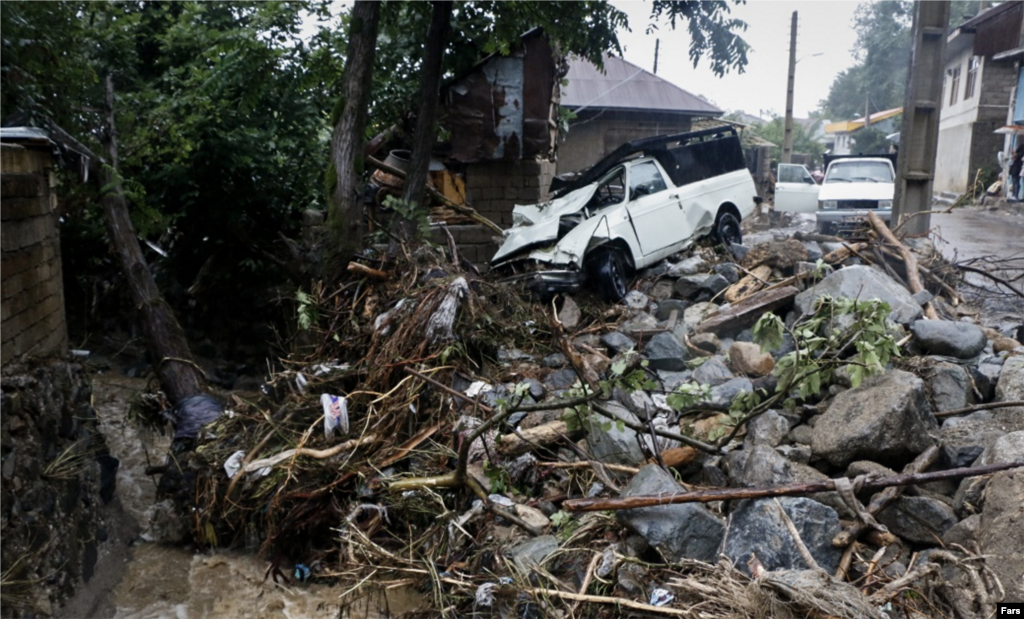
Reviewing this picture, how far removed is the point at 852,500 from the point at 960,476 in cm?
53

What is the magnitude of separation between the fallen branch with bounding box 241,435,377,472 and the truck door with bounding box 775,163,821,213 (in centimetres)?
1459

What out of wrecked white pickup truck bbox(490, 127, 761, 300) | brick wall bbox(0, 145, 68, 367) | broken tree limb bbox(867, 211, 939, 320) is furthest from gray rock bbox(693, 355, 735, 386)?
brick wall bbox(0, 145, 68, 367)

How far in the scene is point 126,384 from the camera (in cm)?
1012

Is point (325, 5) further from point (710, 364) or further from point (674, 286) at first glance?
point (710, 364)

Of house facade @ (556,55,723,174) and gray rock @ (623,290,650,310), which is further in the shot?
house facade @ (556,55,723,174)

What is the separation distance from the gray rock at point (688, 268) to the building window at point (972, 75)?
23.0 meters

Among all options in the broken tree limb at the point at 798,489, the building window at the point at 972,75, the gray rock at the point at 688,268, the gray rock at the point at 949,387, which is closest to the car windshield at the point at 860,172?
the gray rock at the point at 688,268

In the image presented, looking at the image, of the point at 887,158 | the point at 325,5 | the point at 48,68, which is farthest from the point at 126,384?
the point at 887,158

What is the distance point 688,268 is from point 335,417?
455 centimetres

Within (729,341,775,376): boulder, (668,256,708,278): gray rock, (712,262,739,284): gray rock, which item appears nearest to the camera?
(729,341,775,376): boulder

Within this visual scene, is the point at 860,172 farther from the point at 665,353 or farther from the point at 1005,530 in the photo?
the point at 1005,530

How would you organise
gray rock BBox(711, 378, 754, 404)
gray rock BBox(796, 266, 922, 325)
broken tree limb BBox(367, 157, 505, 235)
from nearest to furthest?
gray rock BBox(711, 378, 754, 404) < gray rock BBox(796, 266, 922, 325) < broken tree limb BBox(367, 157, 505, 235)

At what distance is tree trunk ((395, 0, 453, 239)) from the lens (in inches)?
358

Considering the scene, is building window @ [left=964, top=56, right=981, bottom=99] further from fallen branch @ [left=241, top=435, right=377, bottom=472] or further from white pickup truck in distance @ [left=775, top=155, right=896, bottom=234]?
fallen branch @ [left=241, top=435, right=377, bottom=472]
